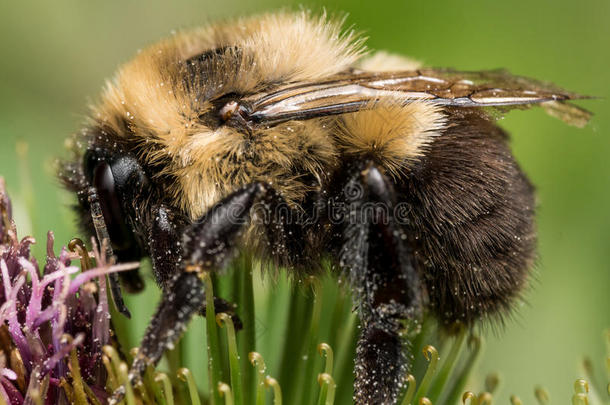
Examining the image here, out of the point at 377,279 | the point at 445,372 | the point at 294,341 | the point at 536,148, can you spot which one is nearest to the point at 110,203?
the point at 377,279

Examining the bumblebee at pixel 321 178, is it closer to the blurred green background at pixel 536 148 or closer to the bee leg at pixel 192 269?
the bee leg at pixel 192 269

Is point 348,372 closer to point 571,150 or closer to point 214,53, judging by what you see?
point 214,53

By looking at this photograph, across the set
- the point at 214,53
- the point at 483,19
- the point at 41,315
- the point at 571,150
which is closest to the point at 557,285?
the point at 571,150

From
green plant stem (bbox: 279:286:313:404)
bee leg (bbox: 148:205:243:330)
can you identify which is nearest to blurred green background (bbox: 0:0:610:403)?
green plant stem (bbox: 279:286:313:404)

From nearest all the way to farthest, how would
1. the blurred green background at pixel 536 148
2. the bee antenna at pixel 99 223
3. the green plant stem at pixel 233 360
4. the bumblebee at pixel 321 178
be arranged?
the bumblebee at pixel 321 178 < the bee antenna at pixel 99 223 < the green plant stem at pixel 233 360 < the blurred green background at pixel 536 148

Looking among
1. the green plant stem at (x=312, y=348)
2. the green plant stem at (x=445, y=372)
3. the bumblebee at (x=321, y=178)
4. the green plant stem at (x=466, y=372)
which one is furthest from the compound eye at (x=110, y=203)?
the green plant stem at (x=466, y=372)

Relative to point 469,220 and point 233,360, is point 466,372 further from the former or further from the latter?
point 233,360
